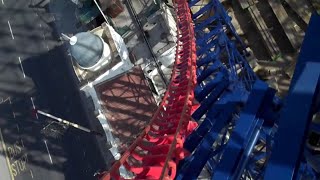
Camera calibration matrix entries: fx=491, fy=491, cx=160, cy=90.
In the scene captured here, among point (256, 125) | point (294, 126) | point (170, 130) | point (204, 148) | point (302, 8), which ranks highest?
point (302, 8)

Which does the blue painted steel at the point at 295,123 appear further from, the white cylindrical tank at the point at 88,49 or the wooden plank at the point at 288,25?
the wooden plank at the point at 288,25

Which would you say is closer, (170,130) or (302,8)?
(170,130)

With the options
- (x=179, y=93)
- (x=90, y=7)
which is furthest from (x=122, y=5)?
(x=179, y=93)

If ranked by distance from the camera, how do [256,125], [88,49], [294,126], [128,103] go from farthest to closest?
[128,103], [88,49], [256,125], [294,126]

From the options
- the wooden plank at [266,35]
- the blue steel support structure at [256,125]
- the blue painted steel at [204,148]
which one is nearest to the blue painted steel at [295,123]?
the blue steel support structure at [256,125]

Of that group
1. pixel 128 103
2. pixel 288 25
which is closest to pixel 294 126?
pixel 128 103

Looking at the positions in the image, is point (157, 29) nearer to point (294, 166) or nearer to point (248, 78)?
point (248, 78)

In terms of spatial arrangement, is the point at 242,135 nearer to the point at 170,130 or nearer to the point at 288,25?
the point at 170,130
